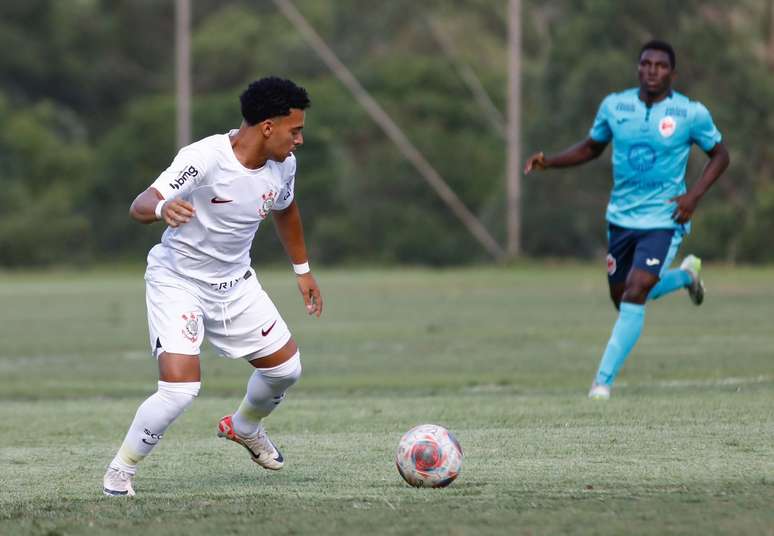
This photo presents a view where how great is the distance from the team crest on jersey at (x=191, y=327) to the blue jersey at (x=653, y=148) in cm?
463

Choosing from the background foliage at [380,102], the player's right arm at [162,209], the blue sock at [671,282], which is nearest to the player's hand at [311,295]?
the player's right arm at [162,209]

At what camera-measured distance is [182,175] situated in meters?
7.20

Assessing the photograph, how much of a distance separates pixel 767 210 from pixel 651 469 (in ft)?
92.5

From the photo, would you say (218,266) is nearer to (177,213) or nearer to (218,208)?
(218,208)

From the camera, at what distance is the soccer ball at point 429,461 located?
6965mm

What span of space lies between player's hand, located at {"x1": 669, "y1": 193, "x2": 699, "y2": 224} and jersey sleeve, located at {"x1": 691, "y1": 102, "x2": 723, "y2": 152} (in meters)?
0.43

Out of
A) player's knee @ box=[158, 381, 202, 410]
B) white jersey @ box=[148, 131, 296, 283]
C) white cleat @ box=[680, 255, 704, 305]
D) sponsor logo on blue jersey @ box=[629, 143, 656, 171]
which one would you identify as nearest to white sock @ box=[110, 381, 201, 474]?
player's knee @ box=[158, 381, 202, 410]

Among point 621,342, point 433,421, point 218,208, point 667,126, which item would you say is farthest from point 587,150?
point 218,208

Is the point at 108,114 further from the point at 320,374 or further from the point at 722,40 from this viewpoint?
the point at 320,374

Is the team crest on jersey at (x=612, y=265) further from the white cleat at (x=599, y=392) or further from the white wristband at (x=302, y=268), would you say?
the white wristband at (x=302, y=268)

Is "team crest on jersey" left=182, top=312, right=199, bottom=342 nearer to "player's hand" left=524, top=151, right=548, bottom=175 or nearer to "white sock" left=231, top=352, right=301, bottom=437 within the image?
"white sock" left=231, top=352, right=301, bottom=437

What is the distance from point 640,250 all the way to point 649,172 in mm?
580

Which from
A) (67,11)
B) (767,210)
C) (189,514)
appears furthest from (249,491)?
(67,11)

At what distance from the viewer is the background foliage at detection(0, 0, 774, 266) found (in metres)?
36.3
